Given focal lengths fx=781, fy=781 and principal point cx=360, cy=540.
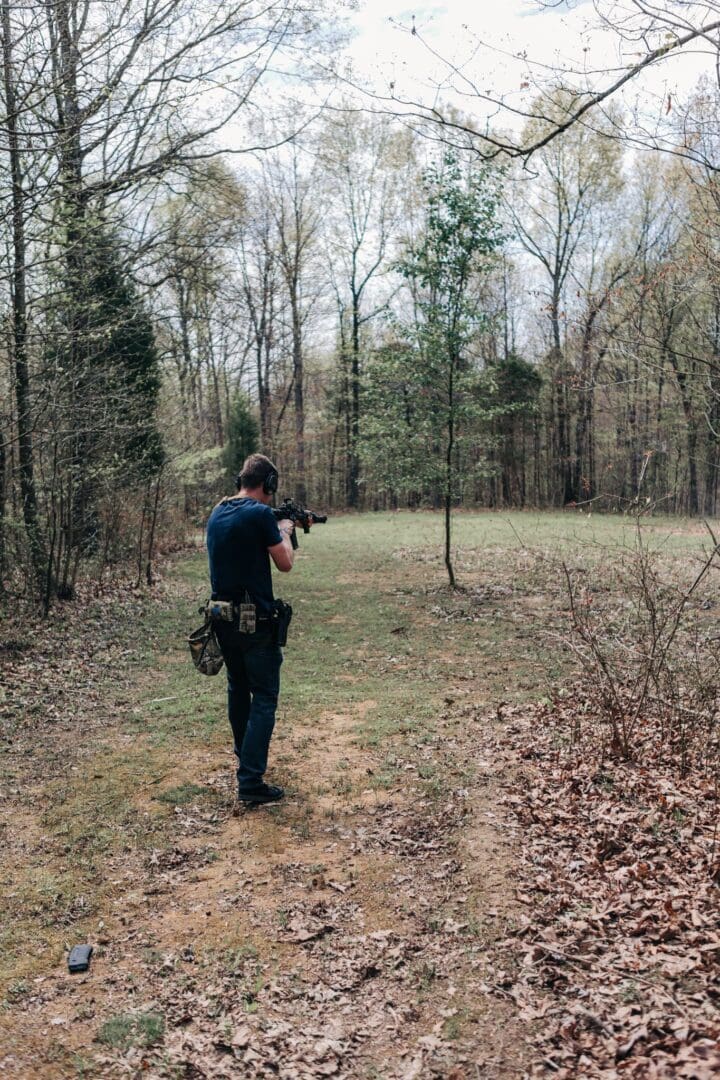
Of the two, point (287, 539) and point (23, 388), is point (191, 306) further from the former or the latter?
point (287, 539)

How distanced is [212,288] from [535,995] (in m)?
14.6

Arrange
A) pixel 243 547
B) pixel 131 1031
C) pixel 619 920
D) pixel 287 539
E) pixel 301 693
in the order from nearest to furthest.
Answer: pixel 131 1031, pixel 619 920, pixel 243 547, pixel 287 539, pixel 301 693

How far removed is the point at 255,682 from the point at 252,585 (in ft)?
2.22

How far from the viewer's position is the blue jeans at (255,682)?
5387 millimetres

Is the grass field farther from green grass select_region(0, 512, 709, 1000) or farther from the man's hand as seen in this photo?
the man's hand

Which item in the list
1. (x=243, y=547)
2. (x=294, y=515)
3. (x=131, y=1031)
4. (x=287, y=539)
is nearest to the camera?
(x=131, y=1031)

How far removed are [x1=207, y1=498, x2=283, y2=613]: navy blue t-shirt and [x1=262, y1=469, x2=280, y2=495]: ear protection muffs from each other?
0.42 ft

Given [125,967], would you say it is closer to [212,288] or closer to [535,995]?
[535,995]

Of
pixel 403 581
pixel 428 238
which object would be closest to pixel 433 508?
pixel 403 581

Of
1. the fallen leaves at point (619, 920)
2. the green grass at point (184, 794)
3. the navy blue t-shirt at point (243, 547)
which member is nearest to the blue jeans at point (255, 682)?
the navy blue t-shirt at point (243, 547)

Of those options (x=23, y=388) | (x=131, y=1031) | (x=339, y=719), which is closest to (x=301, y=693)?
(x=339, y=719)

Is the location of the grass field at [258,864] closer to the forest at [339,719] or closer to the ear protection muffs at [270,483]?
the forest at [339,719]

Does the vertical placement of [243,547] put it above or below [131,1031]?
above

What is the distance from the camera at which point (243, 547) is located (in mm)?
5355
